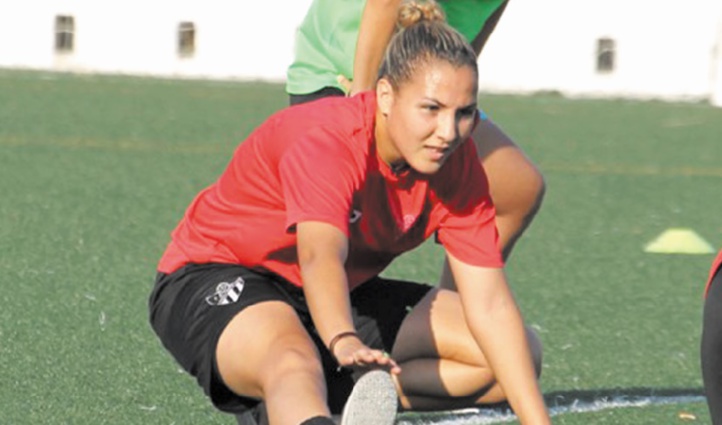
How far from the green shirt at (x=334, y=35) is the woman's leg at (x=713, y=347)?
135 centimetres

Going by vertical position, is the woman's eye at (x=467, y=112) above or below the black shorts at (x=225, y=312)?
above

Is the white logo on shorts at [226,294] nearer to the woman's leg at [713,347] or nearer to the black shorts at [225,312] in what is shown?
the black shorts at [225,312]

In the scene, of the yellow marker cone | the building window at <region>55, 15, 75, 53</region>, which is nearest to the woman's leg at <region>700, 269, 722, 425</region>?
the yellow marker cone

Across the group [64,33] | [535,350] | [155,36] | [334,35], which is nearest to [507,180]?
[535,350]

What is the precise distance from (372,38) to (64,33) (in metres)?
11.8

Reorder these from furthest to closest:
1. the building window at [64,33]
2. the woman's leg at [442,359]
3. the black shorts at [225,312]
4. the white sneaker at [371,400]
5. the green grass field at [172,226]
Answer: the building window at [64,33]
the green grass field at [172,226]
the woman's leg at [442,359]
the black shorts at [225,312]
the white sneaker at [371,400]

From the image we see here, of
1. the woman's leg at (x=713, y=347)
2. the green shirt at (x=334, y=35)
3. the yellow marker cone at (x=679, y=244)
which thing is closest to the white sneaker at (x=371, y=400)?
the woman's leg at (x=713, y=347)

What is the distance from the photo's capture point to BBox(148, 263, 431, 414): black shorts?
4.41 meters

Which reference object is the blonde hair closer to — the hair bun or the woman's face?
the woman's face

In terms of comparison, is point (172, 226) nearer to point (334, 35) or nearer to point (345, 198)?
point (334, 35)

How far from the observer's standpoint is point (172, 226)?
28.3 ft

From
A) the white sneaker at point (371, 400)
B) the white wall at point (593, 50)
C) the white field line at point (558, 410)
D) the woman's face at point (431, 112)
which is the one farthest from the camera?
the white wall at point (593, 50)

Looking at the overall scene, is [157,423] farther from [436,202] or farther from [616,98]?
[616,98]

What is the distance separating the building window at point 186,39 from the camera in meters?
16.5
